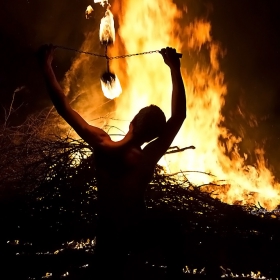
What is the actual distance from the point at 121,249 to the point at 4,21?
8145 millimetres

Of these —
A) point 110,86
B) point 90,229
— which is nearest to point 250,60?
point 110,86

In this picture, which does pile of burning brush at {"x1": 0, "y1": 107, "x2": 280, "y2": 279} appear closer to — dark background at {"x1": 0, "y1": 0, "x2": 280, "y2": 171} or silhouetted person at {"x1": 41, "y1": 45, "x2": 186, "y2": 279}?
silhouetted person at {"x1": 41, "y1": 45, "x2": 186, "y2": 279}

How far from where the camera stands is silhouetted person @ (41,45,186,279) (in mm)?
2719

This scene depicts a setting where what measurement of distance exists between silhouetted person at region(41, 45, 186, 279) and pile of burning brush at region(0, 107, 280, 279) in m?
1.41

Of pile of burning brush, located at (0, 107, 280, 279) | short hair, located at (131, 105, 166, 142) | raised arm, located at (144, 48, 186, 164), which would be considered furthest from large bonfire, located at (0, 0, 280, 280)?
short hair, located at (131, 105, 166, 142)

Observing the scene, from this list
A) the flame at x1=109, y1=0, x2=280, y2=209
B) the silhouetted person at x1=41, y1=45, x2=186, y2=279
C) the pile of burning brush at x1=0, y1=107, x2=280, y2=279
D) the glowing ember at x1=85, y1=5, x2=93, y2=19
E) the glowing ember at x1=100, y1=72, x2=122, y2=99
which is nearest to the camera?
the silhouetted person at x1=41, y1=45, x2=186, y2=279

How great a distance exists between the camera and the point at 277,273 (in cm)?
396

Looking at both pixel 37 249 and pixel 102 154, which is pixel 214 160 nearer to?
pixel 37 249

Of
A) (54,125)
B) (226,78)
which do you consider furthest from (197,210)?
(54,125)

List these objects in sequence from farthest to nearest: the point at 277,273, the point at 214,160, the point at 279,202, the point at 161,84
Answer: the point at 161,84 < the point at 214,160 < the point at 279,202 < the point at 277,273

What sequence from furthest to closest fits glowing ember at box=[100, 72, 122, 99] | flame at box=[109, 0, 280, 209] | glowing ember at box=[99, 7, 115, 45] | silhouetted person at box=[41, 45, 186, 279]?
flame at box=[109, 0, 280, 209]
glowing ember at box=[99, 7, 115, 45]
glowing ember at box=[100, 72, 122, 99]
silhouetted person at box=[41, 45, 186, 279]

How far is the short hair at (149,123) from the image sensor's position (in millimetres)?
2736

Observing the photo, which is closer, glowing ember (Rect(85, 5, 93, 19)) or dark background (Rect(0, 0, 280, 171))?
dark background (Rect(0, 0, 280, 171))

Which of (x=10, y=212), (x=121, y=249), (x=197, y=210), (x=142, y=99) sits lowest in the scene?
(x=121, y=249)
